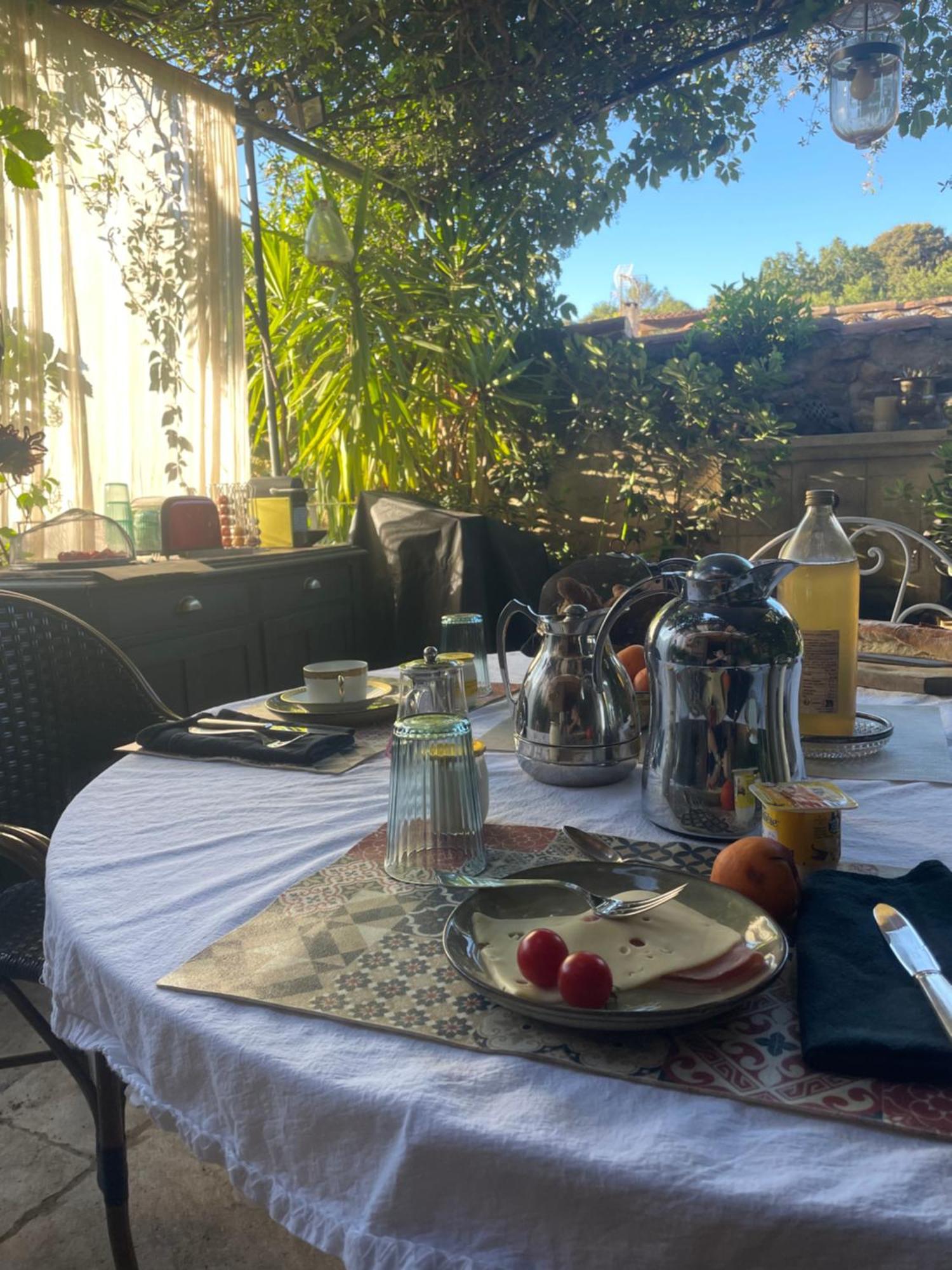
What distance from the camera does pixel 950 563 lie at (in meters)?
1.94

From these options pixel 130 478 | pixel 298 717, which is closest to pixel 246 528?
pixel 130 478

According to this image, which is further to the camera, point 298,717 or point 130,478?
point 130,478

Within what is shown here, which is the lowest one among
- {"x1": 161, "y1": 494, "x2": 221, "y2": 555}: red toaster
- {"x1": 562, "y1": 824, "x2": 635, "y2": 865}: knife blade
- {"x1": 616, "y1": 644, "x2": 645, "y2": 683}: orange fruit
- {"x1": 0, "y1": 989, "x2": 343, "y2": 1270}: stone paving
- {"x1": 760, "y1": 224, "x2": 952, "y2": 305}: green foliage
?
{"x1": 0, "y1": 989, "x2": 343, "y2": 1270}: stone paving

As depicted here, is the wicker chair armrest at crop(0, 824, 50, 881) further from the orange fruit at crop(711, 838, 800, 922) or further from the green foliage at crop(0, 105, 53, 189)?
the green foliage at crop(0, 105, 53, 189)

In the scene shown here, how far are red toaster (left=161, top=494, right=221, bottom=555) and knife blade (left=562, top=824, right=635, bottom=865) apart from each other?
2.25 meters

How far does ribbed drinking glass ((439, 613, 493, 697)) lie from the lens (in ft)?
4.77

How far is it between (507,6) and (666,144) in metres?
0.93

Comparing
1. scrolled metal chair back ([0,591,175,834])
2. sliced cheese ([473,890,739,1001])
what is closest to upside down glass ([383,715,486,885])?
sliced cheese ([473,890,739,1001])

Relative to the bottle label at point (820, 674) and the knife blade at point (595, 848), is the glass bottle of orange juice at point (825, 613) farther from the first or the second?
the knife blade at point (595, 848)

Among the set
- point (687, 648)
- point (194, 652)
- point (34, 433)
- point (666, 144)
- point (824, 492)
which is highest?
point (666, 144)

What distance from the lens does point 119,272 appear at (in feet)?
9.65

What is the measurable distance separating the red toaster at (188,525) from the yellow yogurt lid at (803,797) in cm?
235

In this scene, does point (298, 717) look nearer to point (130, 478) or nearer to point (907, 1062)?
point (907, 1062)

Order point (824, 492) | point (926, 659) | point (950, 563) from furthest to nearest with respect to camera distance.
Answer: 1. point (950, 563)
2. point (926, 659)
3. point (824, 492)
